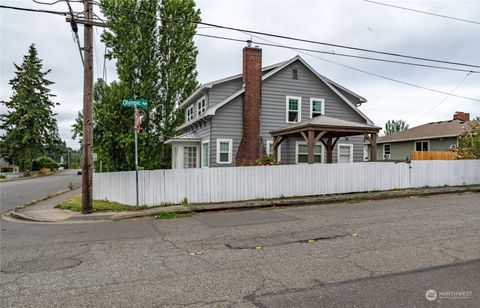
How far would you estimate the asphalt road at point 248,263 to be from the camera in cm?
445

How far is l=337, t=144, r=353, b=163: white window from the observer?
21.7m

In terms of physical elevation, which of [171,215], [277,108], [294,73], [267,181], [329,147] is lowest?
[171,215]

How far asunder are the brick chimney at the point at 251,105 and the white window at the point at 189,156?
3.64 meters

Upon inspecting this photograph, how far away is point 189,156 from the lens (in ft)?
72.4

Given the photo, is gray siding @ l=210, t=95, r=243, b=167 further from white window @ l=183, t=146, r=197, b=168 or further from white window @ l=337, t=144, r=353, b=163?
white window @ l=337, t=144, r=353, b=163

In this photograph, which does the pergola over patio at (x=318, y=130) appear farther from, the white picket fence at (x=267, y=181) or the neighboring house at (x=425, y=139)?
the neighboring house at (x=425, y=139)

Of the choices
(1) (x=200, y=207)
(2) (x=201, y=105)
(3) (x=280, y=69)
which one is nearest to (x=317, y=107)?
(3) (x=280, y=69)

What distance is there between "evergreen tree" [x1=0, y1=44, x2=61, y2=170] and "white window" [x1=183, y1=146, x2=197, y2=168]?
134ft

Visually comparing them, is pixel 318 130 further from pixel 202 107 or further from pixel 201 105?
pixel 201 105

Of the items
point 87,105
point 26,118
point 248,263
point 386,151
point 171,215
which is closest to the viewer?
point 248,263

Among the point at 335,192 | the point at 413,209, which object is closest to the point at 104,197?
the point at 335,192

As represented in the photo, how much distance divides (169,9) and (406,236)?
26.3 m

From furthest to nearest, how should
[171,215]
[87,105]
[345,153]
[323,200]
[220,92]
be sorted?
1. [345,153]
2. [220,92]
3. [323,200]
4. [87,105]
5. [171,215]

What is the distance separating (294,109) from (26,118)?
46713 millimetres
